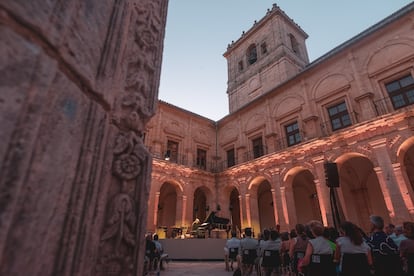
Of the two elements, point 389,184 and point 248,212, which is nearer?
point 389,184

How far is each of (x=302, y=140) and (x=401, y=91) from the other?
5.17 metres

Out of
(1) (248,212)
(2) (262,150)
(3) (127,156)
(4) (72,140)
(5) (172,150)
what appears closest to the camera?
(4) (72,140)

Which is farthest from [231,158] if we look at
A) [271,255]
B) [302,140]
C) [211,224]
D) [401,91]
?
[271,255]

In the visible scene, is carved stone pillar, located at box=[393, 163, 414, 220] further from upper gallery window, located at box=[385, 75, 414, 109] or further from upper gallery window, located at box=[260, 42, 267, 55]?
upper gallery window, located at box=[260, 42, 267, 55]

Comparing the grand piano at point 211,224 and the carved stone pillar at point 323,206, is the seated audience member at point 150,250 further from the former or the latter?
the carved stone pillar at point 323,206

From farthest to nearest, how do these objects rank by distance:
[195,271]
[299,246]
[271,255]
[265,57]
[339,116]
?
[265,57] < [339,116] < [195,271] < [271,255] < [299,246]

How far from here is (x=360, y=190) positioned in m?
14.2

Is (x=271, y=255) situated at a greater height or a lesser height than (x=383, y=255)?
lesser

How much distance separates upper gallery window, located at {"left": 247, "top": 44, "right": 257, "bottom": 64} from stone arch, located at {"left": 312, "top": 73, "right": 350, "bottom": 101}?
11.0 metres

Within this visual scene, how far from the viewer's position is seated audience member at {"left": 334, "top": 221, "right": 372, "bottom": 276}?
274 cm

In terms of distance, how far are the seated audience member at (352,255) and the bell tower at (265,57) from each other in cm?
1860

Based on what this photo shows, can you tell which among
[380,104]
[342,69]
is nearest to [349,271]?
[380,104]

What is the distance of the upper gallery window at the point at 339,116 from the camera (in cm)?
1263

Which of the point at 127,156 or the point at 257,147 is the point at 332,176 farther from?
the point at 257,147
